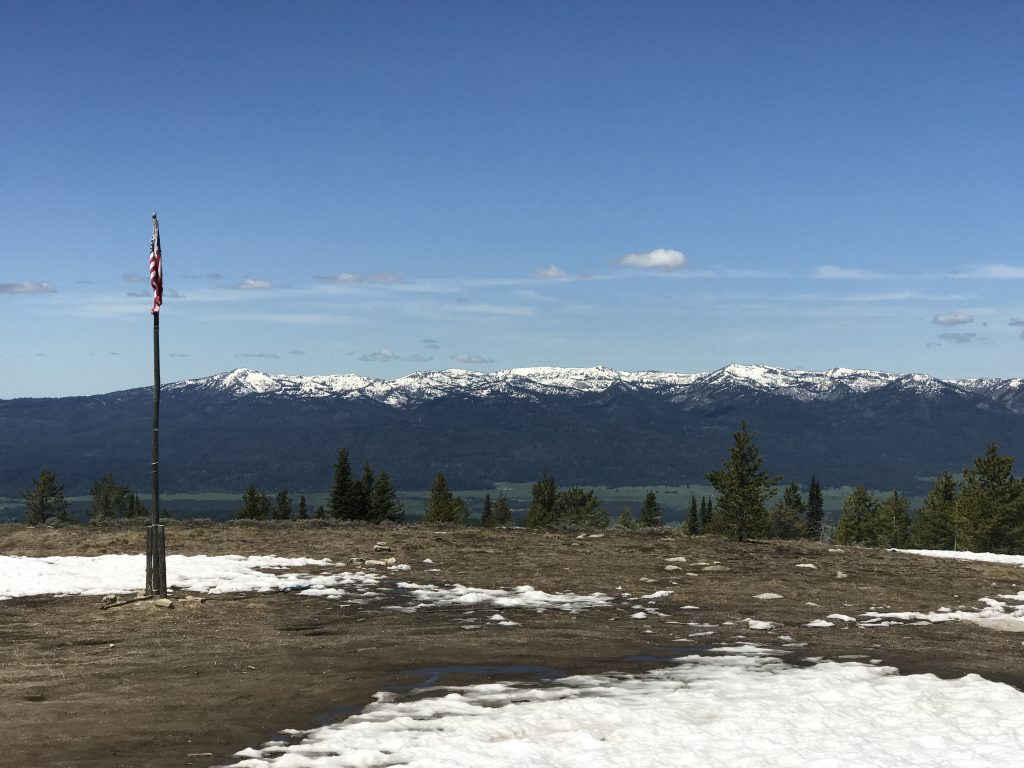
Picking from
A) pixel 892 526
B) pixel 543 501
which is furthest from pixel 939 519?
pixel 543 501

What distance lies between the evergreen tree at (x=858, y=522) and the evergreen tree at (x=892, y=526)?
837 millimetres

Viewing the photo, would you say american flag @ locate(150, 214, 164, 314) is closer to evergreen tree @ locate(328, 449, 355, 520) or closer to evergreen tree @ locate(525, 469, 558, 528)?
evergreen tree @ locate(328, 449, 355, 520)

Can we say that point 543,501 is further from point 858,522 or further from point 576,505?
point 858,522

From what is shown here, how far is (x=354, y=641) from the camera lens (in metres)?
16.6

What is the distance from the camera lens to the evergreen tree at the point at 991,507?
3302 inches

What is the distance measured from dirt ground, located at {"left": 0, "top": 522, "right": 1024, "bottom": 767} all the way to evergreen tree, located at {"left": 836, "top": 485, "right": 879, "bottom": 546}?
323ft

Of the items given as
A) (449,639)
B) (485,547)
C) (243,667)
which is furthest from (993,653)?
(485,547)

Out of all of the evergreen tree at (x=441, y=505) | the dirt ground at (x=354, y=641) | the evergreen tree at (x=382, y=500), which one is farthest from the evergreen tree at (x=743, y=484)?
the evergreen tree at (x=382, y=500)

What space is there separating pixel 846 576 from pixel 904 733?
17014 mm

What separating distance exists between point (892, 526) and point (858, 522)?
454cm

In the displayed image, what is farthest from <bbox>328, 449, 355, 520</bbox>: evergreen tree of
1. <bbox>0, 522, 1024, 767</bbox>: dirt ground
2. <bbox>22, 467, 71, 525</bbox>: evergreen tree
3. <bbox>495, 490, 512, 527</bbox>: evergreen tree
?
<bbox>0, 522, 1024, 767</bbox>: dirt ground

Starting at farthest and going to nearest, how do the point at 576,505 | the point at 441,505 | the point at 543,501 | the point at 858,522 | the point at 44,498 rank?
1. the point at 576,505
2. the point at 543,501
3. the point at 44,498
4. the point at 858,522
5. the point at 441,505

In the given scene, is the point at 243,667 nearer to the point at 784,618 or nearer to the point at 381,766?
the point at 381,766

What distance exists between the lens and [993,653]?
16.4 metres
